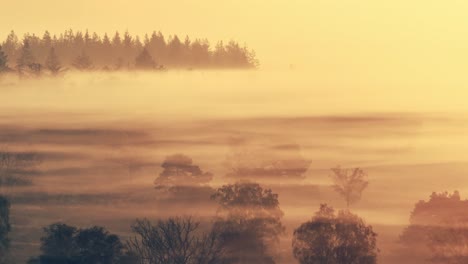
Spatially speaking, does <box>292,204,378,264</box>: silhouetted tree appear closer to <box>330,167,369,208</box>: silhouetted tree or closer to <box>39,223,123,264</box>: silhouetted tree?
<box>39,223,123,264</box>: silhouetted tree

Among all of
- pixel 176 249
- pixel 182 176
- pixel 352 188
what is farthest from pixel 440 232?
pixel 352 188

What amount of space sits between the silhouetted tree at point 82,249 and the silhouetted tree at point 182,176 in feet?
198

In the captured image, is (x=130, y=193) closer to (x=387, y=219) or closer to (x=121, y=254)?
(x=387, y=219)

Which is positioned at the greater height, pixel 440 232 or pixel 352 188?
pixel 352 188

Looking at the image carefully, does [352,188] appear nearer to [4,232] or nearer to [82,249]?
[4,232]

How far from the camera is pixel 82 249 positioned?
115875 millimetres

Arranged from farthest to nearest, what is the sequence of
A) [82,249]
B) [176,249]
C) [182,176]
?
[182,176]
[176,249]
[82,249]

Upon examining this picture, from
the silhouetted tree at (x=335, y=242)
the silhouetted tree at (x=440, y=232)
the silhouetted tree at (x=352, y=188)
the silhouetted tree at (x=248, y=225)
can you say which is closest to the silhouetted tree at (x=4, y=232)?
the silhouetted tree at (x=248, y=225)

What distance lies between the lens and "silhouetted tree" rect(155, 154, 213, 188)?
7146 inches

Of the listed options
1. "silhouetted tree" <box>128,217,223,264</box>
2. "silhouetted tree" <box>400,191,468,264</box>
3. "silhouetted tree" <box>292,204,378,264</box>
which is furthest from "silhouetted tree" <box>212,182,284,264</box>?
"silhouetted tree" <box>400,191,468,264</box>

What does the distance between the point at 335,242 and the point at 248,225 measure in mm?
18886

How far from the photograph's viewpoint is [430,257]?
125m

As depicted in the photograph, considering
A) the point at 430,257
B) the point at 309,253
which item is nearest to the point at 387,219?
the point at 430,257

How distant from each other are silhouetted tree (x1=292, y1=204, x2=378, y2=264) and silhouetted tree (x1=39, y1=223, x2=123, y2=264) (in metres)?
17.4
